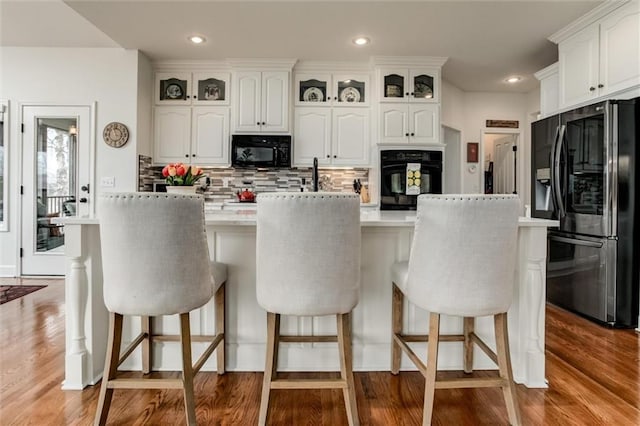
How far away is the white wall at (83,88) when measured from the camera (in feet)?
13.8

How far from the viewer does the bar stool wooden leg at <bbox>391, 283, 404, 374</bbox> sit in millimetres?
1981

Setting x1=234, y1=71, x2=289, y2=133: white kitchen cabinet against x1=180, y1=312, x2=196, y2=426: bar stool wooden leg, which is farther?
x1=234, y1=71, x2=289, y2=133: white kitchen cabinet

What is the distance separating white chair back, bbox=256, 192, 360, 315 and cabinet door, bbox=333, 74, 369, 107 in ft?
10.7

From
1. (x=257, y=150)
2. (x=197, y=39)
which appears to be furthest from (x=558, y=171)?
(x=197, y=39)

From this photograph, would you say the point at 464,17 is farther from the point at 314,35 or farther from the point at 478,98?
the point at 478,98

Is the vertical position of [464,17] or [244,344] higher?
[464,17]

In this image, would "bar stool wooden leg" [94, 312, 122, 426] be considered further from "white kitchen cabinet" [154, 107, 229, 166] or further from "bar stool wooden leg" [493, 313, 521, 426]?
"white kitchen cabinet" [154, 107, 229, 166]

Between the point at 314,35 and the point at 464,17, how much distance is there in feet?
4.52

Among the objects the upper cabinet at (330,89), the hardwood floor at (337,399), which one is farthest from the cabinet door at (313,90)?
the hardwood floor at (337,399)

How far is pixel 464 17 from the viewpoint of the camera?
3.22 m

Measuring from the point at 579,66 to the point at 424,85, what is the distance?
151 cm

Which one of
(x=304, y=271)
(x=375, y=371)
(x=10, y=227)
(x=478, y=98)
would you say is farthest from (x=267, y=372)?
(x=478, y=98)

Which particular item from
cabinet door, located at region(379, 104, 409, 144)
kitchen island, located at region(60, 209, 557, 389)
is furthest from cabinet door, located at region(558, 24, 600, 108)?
kitchen island, located at region(60, 209, 557, 389)

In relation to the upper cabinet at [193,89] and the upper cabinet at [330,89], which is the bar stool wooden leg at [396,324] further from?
the upper cabinet at [193,89]
